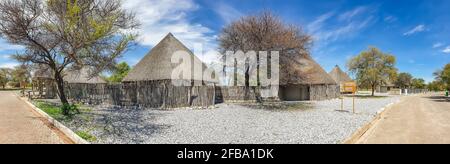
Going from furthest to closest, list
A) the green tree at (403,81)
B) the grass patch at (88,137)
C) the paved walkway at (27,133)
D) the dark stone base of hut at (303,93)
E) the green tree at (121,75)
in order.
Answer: the green tree at (403,81)
the green tree at (121,75)
the dark stone base of hut at (303,93)
the grass patch at (88,137)
the paved walkway at (27,133)

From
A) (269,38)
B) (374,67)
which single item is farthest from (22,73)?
(374,67)

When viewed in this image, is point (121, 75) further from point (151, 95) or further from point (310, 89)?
point (310, 89)

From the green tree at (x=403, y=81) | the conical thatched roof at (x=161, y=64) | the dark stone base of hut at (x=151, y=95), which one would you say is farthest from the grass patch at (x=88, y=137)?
the green tree at (x=403, y=81)

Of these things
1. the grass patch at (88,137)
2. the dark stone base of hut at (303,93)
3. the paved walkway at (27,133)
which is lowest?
the grass patch at (88,137)

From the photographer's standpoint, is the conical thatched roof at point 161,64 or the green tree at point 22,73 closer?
the green tree at point 22,73

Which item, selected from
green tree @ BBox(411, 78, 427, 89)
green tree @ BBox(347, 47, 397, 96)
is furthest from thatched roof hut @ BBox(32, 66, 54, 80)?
green tree @ BBox(411, 78, 427, 89)

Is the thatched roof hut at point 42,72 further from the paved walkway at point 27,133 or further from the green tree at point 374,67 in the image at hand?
the green tree at point 374,67

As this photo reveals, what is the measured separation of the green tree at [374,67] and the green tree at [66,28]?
3778 centimetres

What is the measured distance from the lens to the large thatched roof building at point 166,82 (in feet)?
56.1

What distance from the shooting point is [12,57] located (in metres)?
12.4

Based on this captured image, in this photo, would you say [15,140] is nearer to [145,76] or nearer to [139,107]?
[139,107]

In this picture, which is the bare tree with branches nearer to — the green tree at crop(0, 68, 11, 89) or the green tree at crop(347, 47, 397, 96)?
the green tree at crop(347, 47, 397, 96)

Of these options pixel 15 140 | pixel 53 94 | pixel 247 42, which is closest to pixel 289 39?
pixel 247 42
